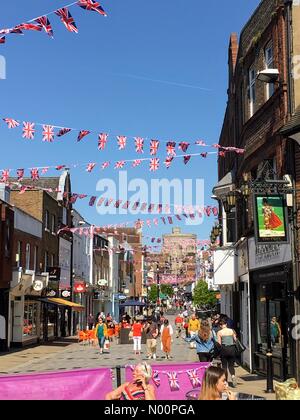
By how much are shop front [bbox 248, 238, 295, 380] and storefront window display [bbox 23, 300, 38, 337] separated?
1564cm

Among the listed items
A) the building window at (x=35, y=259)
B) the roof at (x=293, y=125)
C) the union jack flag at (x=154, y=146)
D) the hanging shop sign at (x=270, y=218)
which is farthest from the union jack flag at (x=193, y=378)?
the building window at (x=35, y=259)

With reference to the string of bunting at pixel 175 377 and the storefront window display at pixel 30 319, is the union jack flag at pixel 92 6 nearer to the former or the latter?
the string of bunting at pixel 175 377

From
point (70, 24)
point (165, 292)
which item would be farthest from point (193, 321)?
point (165, 292)

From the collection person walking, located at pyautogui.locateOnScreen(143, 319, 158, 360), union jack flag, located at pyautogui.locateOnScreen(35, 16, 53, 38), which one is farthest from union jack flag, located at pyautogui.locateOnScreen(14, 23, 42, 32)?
person walking, located at pyautogui.locateOnScreen(143, 319, 158, 360)

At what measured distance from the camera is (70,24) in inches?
408

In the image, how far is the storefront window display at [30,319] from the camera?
29.3 metres

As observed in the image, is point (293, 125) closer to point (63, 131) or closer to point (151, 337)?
point (63, 131)

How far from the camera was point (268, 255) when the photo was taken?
15039 millimetres

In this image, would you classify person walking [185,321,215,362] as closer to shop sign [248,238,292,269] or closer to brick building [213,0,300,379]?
brick building [213,0,300,379]

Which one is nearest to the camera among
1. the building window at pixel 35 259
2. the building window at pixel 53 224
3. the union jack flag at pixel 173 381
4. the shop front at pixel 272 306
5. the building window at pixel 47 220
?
the union jack flag at pixel 173 381

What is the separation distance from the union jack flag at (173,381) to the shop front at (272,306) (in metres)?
4.76

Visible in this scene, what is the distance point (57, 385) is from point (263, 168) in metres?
9.04

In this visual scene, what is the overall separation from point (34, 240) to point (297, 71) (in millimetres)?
20764

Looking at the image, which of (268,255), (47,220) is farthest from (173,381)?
(47,220)
